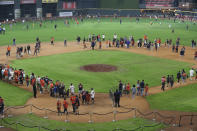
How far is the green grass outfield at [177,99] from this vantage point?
28520 millimetres

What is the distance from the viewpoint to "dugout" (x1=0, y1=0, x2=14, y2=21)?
287ft

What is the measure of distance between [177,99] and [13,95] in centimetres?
1561

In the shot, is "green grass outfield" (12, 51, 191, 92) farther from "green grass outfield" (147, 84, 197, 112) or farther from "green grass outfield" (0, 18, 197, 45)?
"green grass outfield" (0, 18, 197, 45)

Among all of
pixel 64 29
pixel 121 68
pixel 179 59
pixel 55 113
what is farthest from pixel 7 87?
pixel 64 29

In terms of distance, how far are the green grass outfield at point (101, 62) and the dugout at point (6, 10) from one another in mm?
41499

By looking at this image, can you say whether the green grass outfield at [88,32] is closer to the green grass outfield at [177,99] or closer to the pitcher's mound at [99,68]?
the pitcher's mound at [99,68]

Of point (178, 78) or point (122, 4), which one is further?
point (122, 4)

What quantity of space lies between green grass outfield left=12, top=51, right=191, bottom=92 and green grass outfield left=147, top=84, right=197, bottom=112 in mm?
3589

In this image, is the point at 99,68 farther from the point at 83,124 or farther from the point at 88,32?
the point at 88,32

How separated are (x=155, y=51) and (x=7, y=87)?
95.1 feet

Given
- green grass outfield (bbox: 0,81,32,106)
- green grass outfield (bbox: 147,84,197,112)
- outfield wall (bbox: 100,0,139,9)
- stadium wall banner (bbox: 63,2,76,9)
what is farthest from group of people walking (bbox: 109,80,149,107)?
outfield wall (bbox: 100,0,139,9)

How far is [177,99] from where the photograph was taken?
31562mm

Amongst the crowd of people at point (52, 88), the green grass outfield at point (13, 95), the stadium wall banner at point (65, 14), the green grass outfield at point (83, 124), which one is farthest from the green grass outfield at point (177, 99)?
the stadium wall banner at point (65, 14)

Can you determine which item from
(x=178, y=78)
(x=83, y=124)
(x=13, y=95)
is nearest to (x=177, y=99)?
(x=178, y=78)
